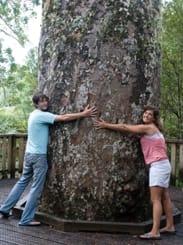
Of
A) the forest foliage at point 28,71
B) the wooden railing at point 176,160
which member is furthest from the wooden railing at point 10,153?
the forest foliage at point 28,71

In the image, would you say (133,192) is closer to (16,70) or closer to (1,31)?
(16,70)

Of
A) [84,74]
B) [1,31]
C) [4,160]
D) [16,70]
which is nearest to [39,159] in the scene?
[84,74]

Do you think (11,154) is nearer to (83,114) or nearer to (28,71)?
→ (83,114)

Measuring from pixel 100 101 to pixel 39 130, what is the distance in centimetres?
68

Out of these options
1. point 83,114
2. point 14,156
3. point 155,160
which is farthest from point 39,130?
point 14,156

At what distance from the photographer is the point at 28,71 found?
11.3 meters

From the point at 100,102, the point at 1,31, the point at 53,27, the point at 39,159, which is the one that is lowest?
the point at 39,159

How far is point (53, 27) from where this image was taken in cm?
409

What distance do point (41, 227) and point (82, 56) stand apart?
1.70 m

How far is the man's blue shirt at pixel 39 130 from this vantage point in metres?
3.94

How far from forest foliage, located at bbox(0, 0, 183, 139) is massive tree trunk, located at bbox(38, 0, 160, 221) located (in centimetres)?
423

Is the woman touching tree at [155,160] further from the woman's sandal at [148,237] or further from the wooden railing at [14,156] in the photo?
the wooden railing at [14,156]

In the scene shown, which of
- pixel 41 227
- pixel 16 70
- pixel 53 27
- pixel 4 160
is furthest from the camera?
pixel 16 70

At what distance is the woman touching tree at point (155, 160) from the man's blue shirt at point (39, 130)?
1.65 ft
